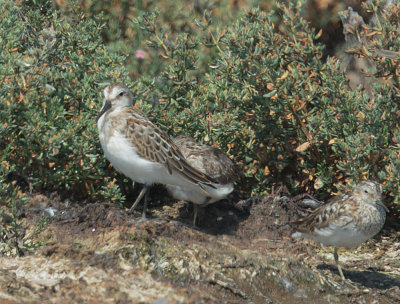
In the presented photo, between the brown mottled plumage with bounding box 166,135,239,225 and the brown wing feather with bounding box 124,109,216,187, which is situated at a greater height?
the brown wing feather with bounding box 124,109,216,187

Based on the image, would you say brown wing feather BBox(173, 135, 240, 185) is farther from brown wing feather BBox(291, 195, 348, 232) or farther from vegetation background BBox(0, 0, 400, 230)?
brown wing feather BBox(291, 195, 348, 232)

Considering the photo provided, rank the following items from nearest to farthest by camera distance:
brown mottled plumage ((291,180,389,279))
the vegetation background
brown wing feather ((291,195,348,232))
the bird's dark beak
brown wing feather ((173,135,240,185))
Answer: brown mottled plumage ((291,180,389,279)) → brown wing feather ((291,195,348,232)) → the bird's dark beak → the vegetation background → brown wing feather ((173,135,240,185))

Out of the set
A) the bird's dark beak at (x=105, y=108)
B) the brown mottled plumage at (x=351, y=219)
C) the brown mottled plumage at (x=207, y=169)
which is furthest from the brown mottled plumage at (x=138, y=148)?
the brown mottled plumage at (x=351, y=219)

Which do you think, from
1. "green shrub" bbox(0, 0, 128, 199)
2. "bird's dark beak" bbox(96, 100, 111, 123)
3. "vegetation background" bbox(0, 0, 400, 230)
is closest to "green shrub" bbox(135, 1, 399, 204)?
"vegetation background" bbox(0, 0, 400, 230)

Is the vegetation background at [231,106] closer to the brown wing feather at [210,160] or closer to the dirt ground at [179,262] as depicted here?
the brown wing feather at [210,160]

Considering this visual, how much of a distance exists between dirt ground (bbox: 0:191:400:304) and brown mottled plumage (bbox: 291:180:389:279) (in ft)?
1.40

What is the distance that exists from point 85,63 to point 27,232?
114 inches

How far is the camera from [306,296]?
8.30 metres

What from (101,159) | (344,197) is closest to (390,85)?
(344,197)

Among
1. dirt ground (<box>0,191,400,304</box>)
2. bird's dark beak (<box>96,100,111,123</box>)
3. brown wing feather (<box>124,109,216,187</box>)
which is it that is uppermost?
bird's dark beak (<box>96,100,111,123</box>)

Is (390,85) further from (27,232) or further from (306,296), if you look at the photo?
(27,232)

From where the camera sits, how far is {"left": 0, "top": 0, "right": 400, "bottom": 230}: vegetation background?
31.3 feet

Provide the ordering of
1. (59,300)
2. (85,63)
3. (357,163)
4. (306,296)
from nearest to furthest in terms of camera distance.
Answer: (59,300), (306,296), (357,163), (85,63)

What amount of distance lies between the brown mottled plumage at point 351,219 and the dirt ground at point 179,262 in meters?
0.43
